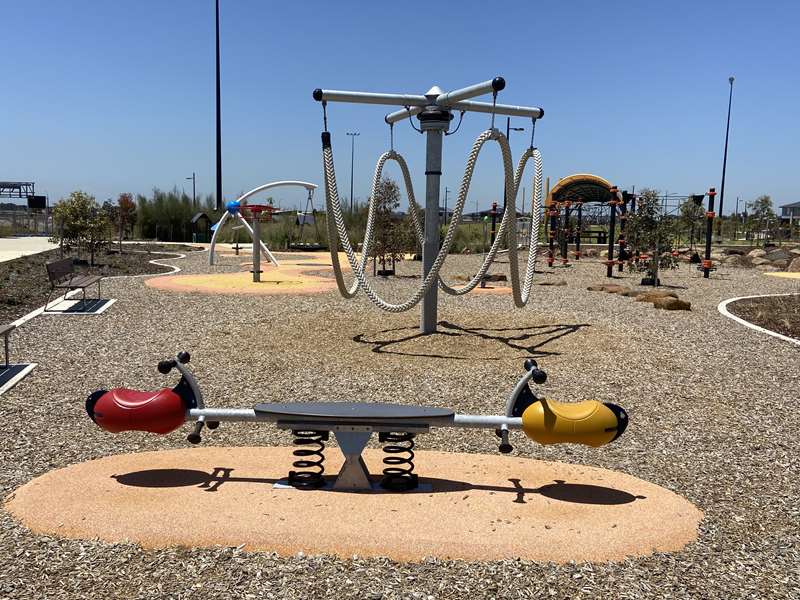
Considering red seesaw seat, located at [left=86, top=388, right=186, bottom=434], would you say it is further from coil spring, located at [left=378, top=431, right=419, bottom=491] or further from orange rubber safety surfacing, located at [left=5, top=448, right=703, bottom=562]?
coil spring, located at [left=378, top=431, right=419, bottom=491]

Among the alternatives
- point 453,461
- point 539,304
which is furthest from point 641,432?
point 539,304

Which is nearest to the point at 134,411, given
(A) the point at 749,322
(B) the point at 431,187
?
(B) the point at 431,187

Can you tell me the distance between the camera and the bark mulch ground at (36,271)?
11328mm

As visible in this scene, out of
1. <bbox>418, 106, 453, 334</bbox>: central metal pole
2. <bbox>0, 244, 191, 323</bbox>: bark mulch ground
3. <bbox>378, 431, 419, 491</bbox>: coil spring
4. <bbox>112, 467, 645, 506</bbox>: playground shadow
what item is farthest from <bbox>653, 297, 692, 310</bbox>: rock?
<bbox>0, 244, 191, 323</bbox>: bark mulch ground

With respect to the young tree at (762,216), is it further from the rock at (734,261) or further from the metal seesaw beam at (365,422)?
the metal seesaw beam at (365,422)

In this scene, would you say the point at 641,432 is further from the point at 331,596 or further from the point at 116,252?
the point at 116,252

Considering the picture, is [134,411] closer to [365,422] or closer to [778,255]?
[365,422]

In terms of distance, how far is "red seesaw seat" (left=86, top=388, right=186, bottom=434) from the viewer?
3.79 m

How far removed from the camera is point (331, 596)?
9.05 feet

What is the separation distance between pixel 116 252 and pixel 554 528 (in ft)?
76.7

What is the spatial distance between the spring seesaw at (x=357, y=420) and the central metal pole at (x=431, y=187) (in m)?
4.51

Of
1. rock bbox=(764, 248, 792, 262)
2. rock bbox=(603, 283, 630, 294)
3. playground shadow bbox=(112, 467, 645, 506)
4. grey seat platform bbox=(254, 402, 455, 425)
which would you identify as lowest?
playground shadow bbox=(112, 467, 645, 506)

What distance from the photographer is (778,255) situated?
23453 millimetres

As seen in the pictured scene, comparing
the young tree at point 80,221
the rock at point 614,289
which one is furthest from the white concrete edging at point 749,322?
the young tree at point 80,221
